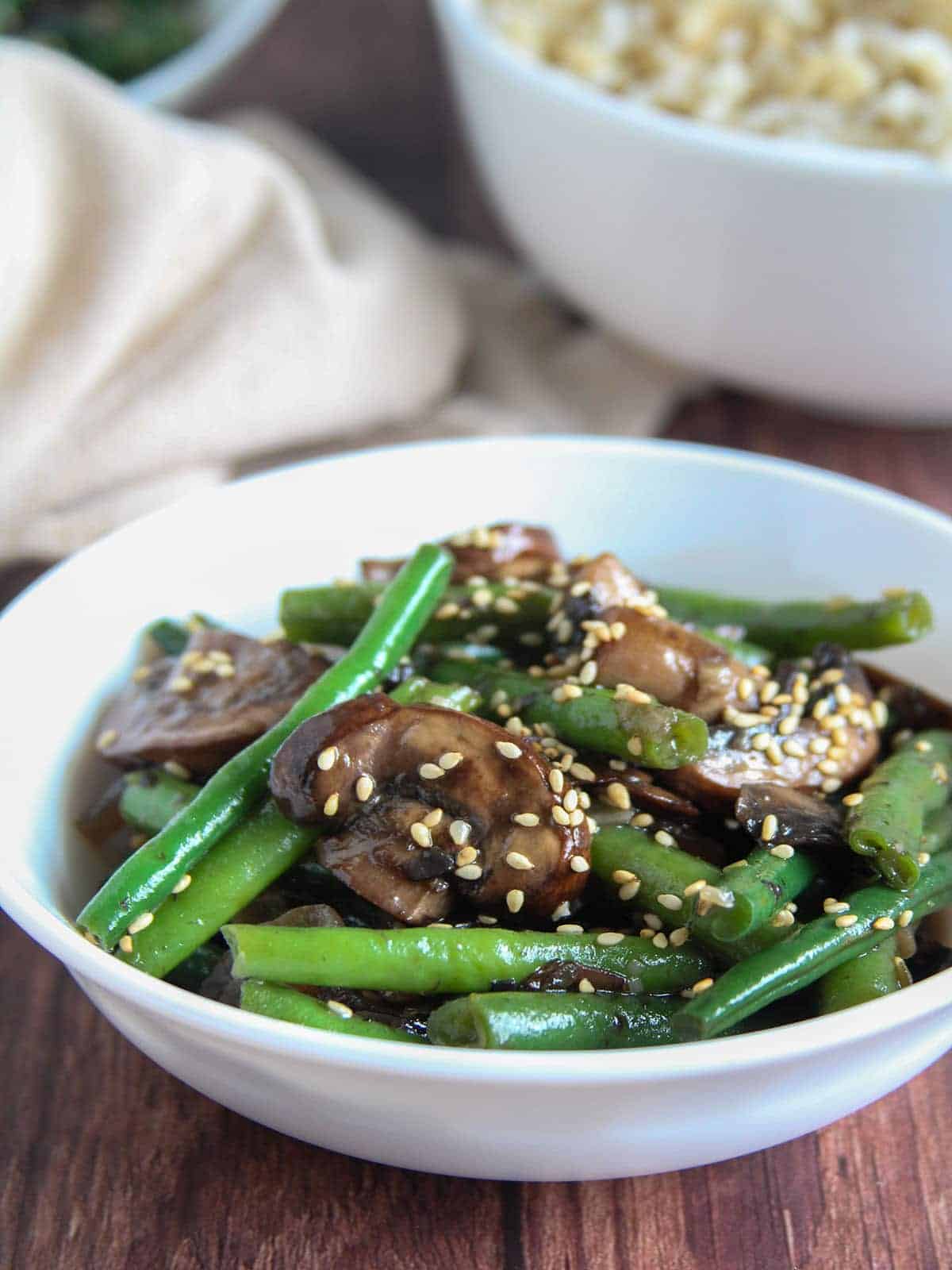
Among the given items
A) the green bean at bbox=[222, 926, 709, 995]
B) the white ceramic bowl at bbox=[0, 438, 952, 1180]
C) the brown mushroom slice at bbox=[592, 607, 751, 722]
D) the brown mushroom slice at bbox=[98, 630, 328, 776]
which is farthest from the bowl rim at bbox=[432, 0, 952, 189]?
the green bean at bbox=[222, 926, 709, 995]

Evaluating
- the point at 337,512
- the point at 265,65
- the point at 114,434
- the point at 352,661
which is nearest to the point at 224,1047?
the point at 352,661

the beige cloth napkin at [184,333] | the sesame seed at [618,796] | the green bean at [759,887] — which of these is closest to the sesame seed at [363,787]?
the sesame seed at [618,796]

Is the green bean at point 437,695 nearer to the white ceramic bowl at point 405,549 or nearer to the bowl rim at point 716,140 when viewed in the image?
the white ceramic bowl at point 405,549

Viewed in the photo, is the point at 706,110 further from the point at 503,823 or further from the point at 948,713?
the point at 503,823

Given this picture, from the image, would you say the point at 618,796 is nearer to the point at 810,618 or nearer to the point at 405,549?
the point at 810,618

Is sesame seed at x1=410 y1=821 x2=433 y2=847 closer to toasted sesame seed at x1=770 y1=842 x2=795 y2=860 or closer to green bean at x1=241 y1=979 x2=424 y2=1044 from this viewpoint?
green bean at x1=241 y1=979 x2=424 y2=1044

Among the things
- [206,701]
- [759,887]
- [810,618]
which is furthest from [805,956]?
[206,701]
